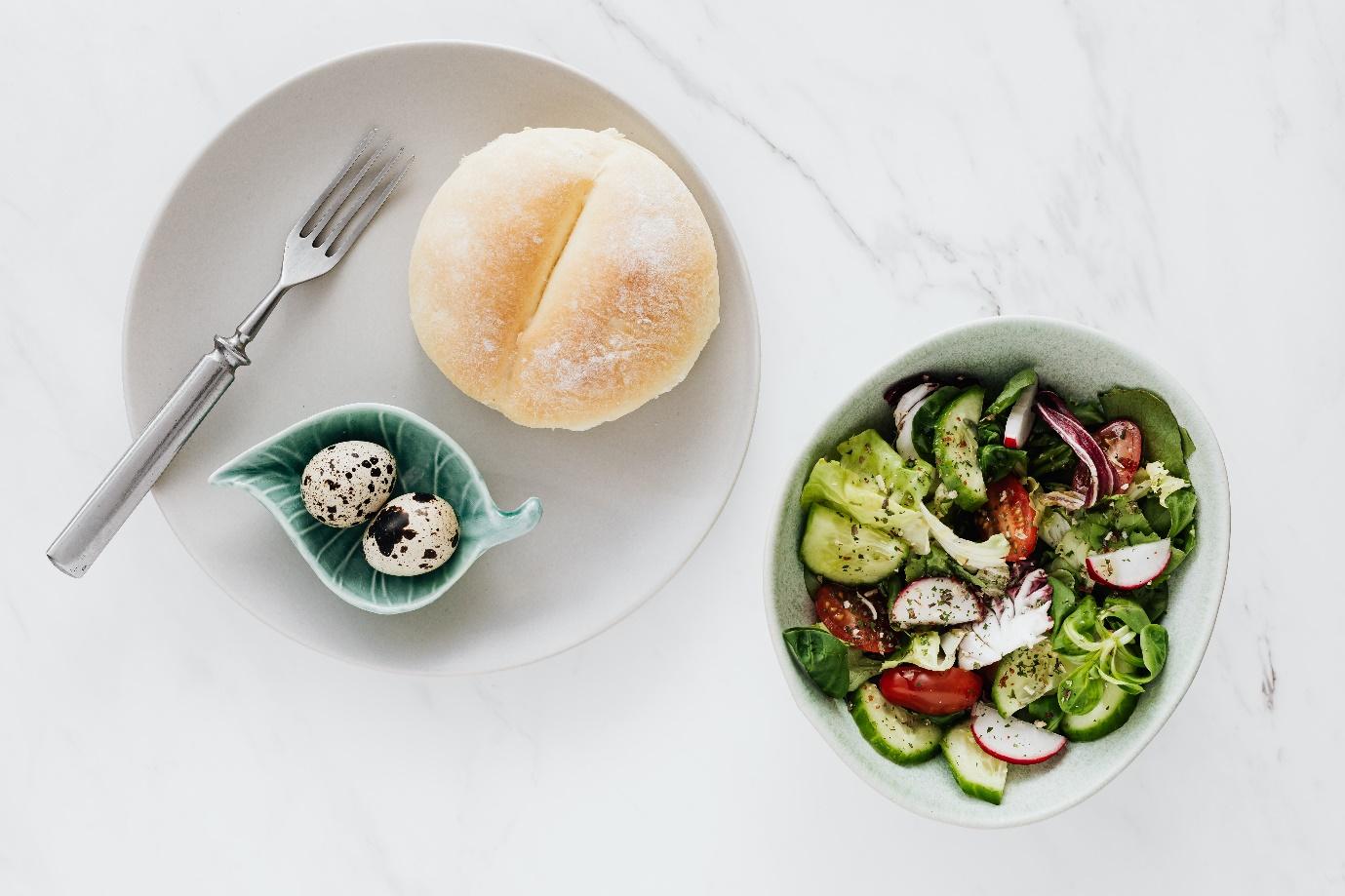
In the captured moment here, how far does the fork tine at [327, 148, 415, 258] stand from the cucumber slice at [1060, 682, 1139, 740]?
40.5 inches

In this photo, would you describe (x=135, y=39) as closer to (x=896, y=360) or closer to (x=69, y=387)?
(x=69, y=387)

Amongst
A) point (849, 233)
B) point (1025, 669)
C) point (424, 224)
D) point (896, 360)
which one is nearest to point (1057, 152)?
point (849, 233)

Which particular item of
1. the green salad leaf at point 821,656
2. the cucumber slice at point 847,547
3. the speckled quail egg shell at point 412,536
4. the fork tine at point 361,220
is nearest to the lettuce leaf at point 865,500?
the cucumber slice at point 847,547

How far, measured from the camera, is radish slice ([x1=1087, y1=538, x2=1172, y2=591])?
111 centimetres

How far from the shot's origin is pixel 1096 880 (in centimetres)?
139

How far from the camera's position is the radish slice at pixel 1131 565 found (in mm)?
1111

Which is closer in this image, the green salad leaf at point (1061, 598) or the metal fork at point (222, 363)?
the green salad leaf at point (1061, 598)

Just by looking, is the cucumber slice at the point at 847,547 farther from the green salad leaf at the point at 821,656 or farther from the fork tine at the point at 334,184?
the fork tine at the point at 334,184

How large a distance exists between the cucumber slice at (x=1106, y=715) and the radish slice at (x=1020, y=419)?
291 mm

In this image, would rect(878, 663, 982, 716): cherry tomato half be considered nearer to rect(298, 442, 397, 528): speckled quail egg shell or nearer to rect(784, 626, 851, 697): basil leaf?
rect(784, 626, 851, 697): basil leaf

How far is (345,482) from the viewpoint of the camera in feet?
3.92

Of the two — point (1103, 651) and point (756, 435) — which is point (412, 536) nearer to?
point (756, 435)

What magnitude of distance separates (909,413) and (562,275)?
43cm

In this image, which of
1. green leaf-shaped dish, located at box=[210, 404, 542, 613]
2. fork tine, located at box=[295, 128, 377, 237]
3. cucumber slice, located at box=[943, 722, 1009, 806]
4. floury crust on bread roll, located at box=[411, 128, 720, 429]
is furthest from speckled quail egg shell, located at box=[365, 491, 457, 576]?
cucumber slice, located at box=[943, 722, 1009, 806]
